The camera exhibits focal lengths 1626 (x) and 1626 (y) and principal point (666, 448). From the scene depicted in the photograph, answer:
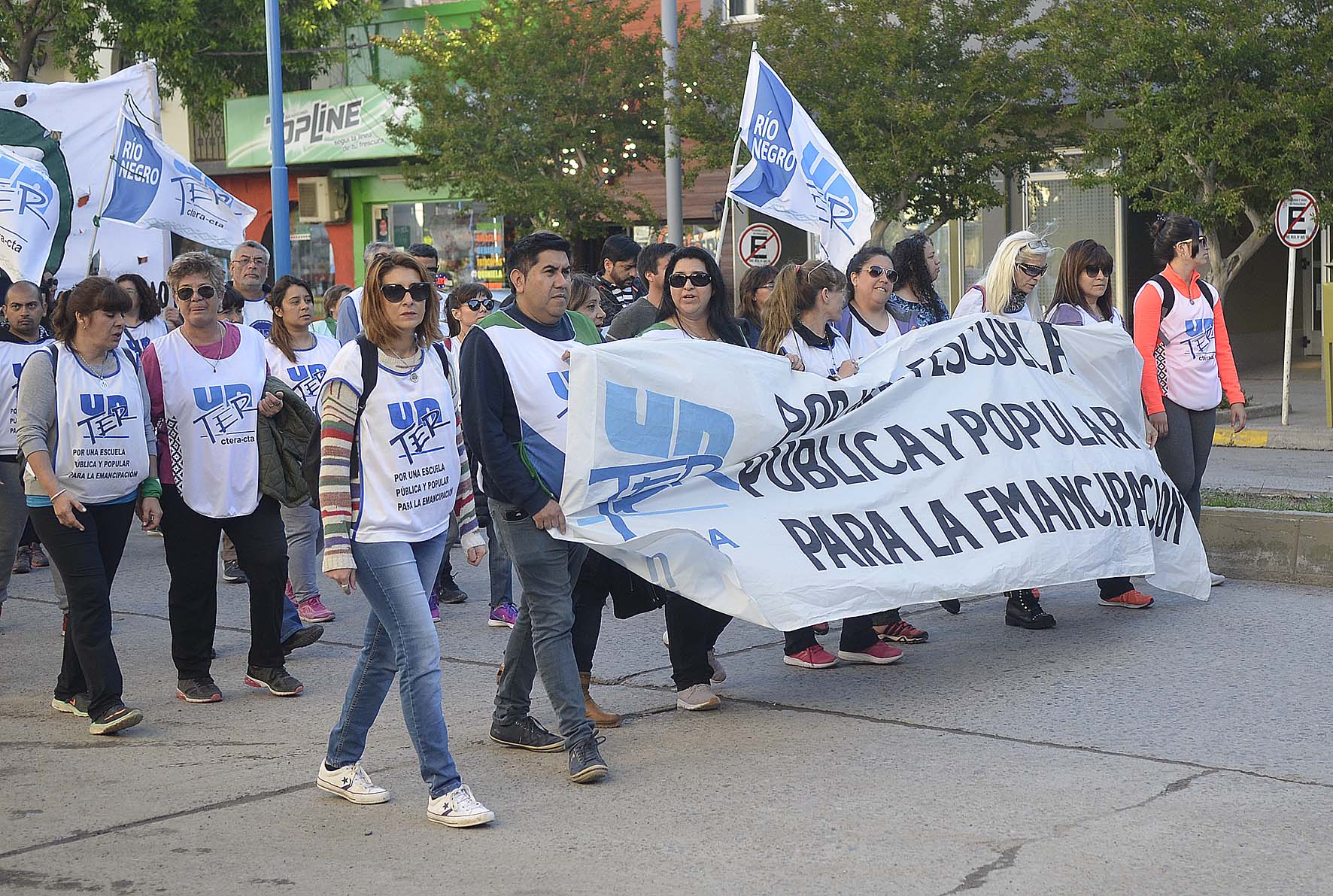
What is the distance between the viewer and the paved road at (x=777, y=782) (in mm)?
4562

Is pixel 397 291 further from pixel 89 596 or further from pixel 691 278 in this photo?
pixel 89 596

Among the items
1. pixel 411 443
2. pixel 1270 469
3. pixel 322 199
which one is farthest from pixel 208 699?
pixel 322 199

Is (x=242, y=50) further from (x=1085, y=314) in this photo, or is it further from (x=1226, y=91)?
(x=1085, y=314)

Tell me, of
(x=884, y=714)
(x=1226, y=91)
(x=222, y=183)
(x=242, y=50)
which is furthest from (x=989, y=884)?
(x=222, y=183)

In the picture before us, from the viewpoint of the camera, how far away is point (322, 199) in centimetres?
3111

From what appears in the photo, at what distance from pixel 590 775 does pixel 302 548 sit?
3.55m

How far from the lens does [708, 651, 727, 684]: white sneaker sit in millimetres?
6812

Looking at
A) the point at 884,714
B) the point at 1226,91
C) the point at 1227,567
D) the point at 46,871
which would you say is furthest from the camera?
the point at 1226,91

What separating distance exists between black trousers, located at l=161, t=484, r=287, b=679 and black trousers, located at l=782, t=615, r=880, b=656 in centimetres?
224

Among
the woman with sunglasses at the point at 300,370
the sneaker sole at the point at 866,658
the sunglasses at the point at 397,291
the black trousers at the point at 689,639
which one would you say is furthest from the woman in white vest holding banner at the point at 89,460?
the sneaker sole at the point at 866,658

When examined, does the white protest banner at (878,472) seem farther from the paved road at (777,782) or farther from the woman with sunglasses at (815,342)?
the paved road at (777,782)

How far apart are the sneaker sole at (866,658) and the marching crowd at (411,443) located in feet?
0.04

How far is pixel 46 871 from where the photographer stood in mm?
4703

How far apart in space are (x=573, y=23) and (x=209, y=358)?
1751 cm
